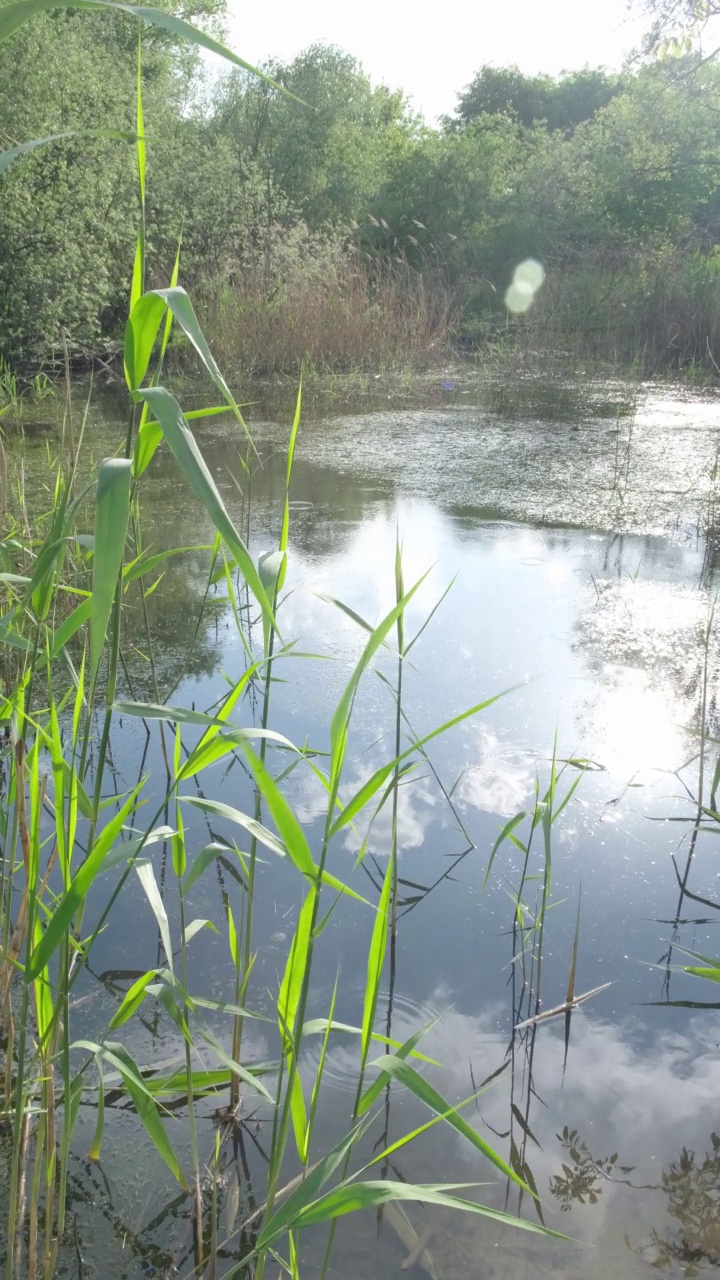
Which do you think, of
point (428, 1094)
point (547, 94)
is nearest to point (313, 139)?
point (547, 94)

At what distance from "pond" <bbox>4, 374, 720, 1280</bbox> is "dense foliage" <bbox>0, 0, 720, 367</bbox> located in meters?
3.80

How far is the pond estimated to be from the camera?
3.57ft

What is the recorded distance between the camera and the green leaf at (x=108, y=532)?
2.40 ft

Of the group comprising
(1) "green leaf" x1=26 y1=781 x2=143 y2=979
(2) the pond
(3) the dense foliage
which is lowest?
(2) the pond

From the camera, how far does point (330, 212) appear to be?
12500mm

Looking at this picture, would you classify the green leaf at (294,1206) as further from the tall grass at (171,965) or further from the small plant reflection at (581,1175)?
the small plant reflection at (581,1175)

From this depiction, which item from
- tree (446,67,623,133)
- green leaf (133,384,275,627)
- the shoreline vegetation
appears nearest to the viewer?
green leaf (133,384,275,627)

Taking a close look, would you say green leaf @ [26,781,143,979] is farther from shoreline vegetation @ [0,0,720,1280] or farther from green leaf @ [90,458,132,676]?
green leaf @ [90,458,132,676]

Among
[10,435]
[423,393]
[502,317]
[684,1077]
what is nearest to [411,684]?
[684,1077]

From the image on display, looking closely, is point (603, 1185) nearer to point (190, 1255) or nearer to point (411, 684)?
point (190, 1255)

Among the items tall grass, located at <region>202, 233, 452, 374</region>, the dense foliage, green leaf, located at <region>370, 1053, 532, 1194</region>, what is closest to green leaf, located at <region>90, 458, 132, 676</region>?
green leaf, located at <region>370, 1053, 532, 1194</region>

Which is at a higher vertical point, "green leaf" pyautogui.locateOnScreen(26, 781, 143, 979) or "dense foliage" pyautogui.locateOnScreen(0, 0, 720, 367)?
"dense foliage" pyautogui.locateOnScreen(0, 0, 720, 367)

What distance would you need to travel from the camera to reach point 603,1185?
3.71 ft

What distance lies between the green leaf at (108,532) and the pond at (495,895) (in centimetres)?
26
